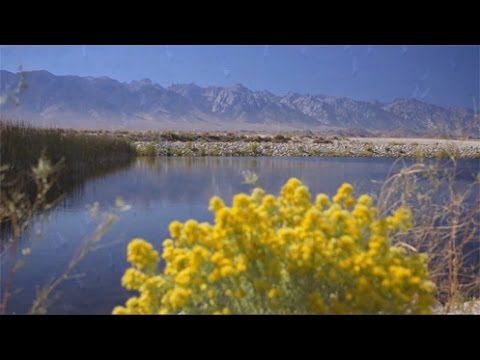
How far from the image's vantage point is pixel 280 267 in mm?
2857

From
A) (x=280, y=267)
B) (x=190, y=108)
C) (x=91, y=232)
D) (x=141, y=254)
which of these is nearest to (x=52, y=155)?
(x=91, y=232)

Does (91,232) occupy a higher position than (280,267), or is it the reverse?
(280,267)

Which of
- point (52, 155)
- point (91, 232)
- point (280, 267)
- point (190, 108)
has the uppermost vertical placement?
point (190, 108)

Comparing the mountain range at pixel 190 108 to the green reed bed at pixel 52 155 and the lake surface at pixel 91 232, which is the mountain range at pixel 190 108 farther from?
the lake surface at pixel 91 232

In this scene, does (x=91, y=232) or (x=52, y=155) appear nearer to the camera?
(x=91, y=232)

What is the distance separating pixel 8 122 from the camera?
10953mm

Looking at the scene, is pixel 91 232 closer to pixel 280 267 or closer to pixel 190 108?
pixel 280 267

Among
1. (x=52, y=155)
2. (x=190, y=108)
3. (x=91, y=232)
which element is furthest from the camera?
(x=190, y=108)

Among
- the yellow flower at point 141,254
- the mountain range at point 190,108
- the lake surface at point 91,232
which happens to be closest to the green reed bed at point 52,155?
the lake surface at point 91,232

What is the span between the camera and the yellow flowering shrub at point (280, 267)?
2.73m

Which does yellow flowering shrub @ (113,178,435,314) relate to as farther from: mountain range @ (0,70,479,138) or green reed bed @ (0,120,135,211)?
mountain range @ (0,70,479,138)

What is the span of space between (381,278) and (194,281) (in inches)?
42.9
